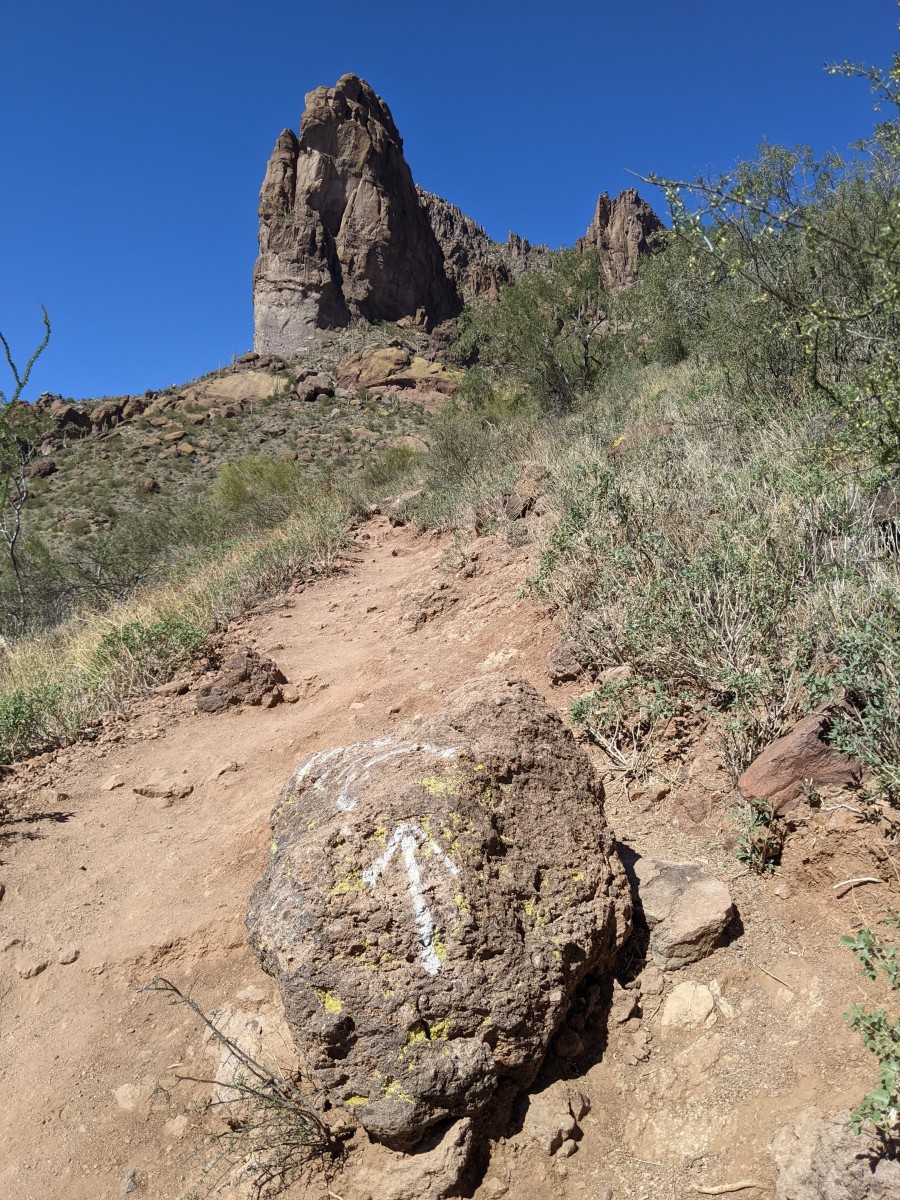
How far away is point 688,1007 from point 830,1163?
55 cm

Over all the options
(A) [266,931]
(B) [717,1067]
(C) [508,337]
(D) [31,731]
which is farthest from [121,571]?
(B) [717,1067]

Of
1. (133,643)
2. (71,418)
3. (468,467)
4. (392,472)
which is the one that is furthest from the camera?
(71,418)

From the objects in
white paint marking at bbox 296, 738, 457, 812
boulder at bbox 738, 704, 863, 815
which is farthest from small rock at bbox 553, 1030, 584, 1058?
boulder at bbox 738, 704, 863, 815

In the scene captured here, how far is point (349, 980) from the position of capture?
5.63ft

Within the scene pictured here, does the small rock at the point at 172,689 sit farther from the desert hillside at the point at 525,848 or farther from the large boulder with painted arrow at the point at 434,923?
the large boulder with painted arrow at the point at 434,923

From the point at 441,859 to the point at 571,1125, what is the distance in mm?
719

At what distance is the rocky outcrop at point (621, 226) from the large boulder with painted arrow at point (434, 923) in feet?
279

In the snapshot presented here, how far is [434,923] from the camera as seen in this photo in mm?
1729

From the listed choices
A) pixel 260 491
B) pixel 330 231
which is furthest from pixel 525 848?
pixel 330 231

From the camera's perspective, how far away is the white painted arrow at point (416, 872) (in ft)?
5.62

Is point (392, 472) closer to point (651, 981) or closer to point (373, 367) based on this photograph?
point (651, 981)

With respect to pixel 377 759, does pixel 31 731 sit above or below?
above

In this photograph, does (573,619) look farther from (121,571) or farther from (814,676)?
(121,571)

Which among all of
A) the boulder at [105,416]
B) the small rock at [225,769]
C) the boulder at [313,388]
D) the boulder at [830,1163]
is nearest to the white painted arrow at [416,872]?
the boulder at [830,1163]
